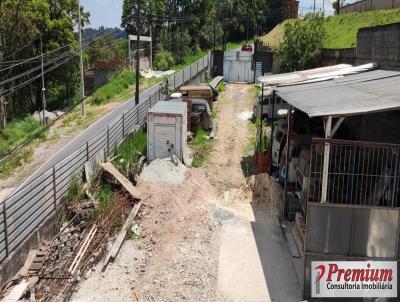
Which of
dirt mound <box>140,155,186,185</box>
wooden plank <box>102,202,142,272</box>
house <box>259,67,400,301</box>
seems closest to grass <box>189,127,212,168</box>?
dirt mound <box>140,155,186,185</box>

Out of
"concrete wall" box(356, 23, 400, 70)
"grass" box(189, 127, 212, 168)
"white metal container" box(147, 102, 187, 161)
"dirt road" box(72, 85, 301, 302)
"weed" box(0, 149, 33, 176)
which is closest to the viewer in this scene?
"dirt road" box(72, 85, 301, 302)

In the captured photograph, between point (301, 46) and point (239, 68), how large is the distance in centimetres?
1379

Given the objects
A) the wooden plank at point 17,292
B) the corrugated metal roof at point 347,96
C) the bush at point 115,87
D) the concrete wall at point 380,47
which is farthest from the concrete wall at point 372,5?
the wooden plank at point 17,292

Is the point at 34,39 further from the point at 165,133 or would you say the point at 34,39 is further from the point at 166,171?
the point at 166,171

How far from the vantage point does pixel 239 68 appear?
38656 millimetres

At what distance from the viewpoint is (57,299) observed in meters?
8.09

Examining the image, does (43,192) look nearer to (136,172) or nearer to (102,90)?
(136,172)

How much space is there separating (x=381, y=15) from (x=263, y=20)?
54.5 metres

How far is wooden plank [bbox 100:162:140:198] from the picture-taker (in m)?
12.1

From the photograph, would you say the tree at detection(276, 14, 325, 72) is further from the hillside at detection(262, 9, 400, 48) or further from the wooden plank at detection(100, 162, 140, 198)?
the wooden plank at detection(100, 162, 140, 198)

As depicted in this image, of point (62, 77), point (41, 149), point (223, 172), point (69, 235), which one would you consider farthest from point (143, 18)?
point (69, 235)

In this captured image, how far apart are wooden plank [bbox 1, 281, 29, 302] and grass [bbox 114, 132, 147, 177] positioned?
18.0 feet

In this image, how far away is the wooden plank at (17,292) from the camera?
7684mm

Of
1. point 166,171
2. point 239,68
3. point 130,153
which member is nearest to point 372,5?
point 239,68
